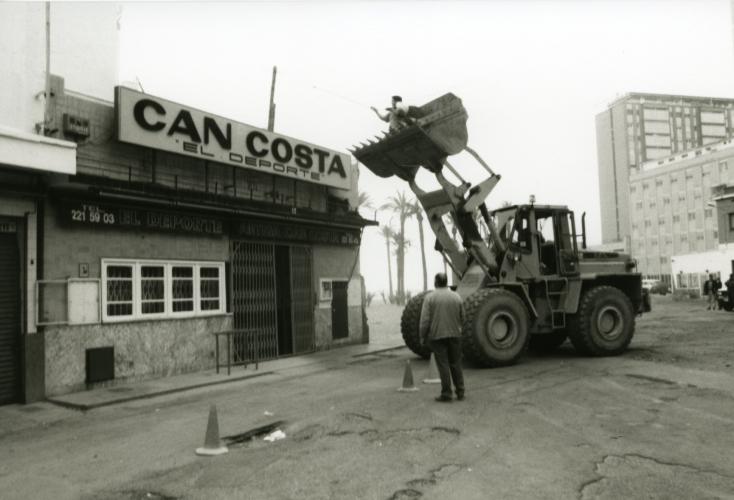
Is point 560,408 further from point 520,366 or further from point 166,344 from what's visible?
point 166,344

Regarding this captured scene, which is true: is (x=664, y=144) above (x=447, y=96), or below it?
above

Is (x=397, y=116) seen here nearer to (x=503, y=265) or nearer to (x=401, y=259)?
(x=503, y=265)

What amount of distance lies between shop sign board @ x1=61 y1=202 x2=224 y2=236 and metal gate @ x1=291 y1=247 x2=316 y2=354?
262 centimetres

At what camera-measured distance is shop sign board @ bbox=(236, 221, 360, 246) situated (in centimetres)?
1319

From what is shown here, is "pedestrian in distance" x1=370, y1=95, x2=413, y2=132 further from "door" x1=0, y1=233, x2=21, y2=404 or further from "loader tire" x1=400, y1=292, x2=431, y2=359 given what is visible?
"door" x1=0, y1=233, x2=21, y2=404

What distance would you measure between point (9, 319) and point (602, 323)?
11321 millimetres

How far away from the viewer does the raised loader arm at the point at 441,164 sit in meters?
10.5

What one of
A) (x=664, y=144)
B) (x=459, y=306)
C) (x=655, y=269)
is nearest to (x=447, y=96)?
(x=459, y=306)

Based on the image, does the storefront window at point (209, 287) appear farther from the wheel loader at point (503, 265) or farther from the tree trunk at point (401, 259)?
the tree trunk at point (401, 259)

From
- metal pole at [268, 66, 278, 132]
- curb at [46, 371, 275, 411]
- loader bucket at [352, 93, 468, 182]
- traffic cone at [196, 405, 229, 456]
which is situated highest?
metal pole at [268, 66, 278, 132]

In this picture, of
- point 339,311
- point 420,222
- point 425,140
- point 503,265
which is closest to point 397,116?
point 425,140

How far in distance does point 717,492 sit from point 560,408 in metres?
2.91

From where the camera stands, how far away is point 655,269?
269 ft

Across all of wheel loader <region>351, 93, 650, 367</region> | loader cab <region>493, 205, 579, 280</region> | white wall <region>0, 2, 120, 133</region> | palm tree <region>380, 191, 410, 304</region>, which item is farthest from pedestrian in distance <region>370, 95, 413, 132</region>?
palm tree <region>380, 191, 410, 304</region>
